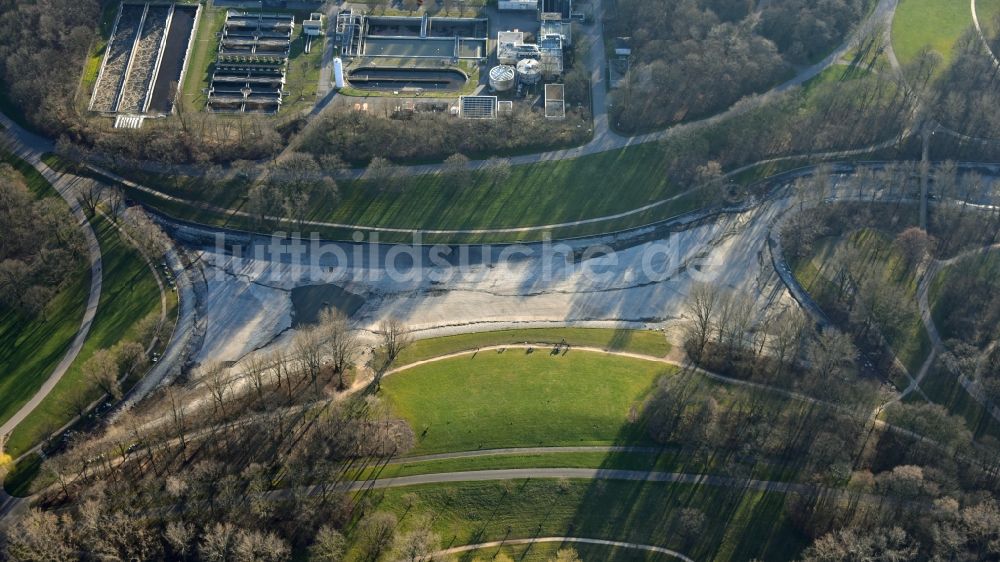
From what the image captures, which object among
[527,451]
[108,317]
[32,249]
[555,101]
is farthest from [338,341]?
[555,101]

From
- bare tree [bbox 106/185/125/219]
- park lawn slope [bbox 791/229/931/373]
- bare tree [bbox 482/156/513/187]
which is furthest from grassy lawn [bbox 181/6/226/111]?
park lawn slope [bbox 791/229/931/373]

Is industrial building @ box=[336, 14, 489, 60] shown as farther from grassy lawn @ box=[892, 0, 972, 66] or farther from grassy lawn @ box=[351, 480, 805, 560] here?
grassy lawn @ box=[351, 480, 805, 560]

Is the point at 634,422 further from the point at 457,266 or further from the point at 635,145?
the point at 635,145

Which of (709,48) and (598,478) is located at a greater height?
(709,48)

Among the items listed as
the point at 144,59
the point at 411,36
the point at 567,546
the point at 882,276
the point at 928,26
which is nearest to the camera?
the point at 567,546

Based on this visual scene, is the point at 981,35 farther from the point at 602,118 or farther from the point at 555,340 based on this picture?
the point at 555,340

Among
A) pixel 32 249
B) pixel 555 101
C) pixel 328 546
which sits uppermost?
pixel 555 101

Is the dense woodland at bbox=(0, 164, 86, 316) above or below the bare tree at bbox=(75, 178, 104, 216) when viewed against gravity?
below

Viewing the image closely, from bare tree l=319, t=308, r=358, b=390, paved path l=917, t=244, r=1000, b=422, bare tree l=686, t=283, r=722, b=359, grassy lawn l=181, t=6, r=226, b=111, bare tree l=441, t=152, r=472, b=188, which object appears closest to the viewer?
bare tree l=319, t=308, r=358, b=390
